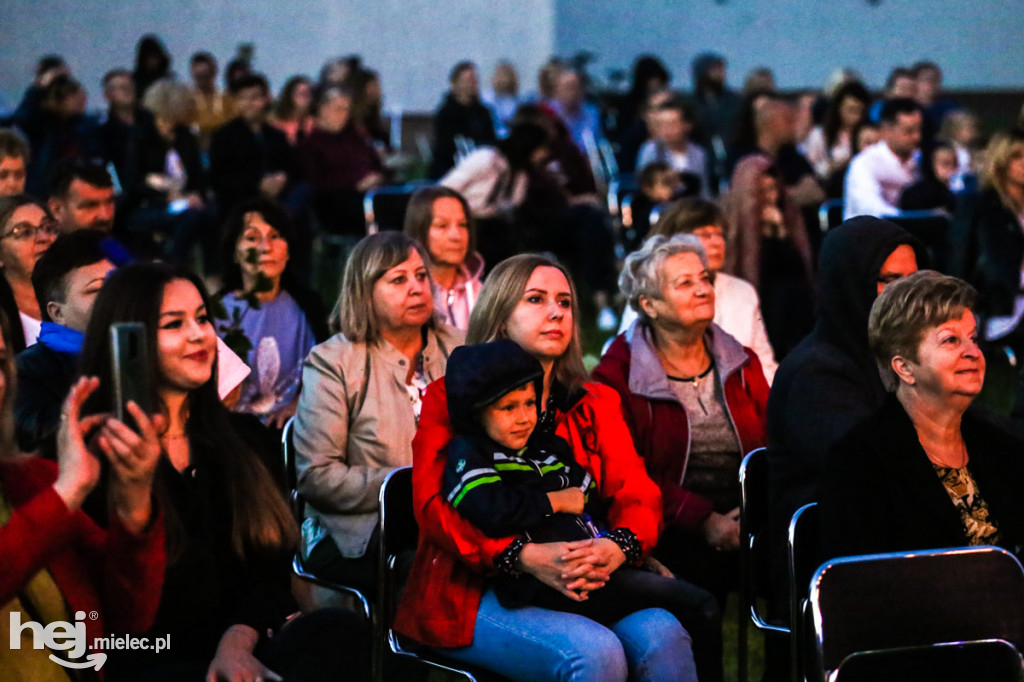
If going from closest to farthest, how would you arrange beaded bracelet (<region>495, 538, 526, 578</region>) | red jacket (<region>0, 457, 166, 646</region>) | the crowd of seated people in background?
red jacket (<region>0, 457, 166, 646</region>) → the crowd of seated people in background → beaded bracelet (<region>495, 538, 526, 578</region>)

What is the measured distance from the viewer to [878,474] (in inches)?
109

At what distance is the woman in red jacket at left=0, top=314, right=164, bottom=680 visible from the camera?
2047mm

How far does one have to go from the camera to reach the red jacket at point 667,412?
353 cm

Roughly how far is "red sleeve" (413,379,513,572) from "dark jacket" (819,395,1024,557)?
2.24 feet

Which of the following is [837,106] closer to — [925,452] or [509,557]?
[925,452]

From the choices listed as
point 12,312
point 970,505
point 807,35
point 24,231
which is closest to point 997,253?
point 970,505

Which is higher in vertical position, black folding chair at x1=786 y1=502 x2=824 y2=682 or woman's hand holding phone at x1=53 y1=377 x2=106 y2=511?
woman's hand holding phone at x1=53 y1=377 x2=106 y2=511

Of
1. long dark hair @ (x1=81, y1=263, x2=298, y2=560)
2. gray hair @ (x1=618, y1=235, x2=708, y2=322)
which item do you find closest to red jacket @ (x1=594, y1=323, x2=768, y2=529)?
gray hair @ (x1=618, y1=235, x2=708, y2=322)

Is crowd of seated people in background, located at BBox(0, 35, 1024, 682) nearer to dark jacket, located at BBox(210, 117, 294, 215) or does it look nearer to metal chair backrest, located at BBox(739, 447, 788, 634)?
metal chair backrest, located at BBox(739, 447, 788, 634)

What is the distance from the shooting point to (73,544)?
2295mm

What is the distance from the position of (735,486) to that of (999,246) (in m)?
3.43

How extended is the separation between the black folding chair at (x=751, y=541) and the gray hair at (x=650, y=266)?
69 centimetres

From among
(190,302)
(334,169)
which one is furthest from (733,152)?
(190,302)

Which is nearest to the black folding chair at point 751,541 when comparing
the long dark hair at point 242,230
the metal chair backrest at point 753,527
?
the metal chair backrest at point 753,527
